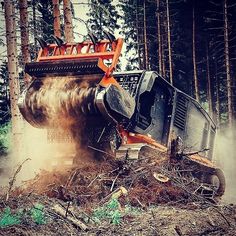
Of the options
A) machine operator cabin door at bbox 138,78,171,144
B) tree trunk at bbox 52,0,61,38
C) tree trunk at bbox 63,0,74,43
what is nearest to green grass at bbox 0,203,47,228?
machine operator cabin door at bbox 138,78,171,144

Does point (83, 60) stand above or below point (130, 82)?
above

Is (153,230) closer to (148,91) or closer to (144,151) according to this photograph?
(144,151)

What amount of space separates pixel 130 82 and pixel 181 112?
181cm

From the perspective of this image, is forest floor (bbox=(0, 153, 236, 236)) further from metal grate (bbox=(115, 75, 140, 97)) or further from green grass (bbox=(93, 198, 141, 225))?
metal grate (bbox=(115, 75, 140, 97))

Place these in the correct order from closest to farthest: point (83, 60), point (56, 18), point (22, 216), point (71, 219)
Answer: point (22, 216) < point (71, 219) < point (83, 60) < point (56, 18)

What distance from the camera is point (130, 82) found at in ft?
26.7

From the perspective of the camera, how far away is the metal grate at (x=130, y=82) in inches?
311

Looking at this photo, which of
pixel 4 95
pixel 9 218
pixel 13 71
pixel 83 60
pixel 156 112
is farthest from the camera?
pixel 4 95

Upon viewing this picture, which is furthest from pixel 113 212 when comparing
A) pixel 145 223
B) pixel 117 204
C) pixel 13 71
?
pixel 13 71

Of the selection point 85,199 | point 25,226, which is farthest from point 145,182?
point 25,226

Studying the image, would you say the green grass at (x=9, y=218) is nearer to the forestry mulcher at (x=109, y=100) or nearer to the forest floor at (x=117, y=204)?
the forest floor at (x=117, y=204)

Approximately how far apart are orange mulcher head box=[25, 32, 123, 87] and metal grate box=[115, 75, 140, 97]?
102 cm

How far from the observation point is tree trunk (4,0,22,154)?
525 inches

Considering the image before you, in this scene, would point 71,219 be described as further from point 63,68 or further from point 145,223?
point 63,68
